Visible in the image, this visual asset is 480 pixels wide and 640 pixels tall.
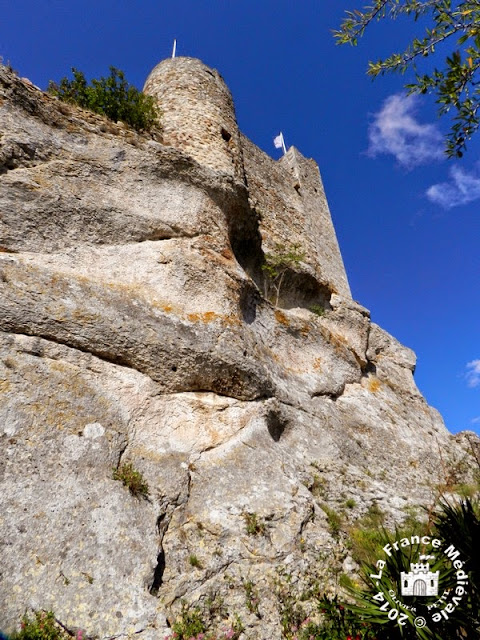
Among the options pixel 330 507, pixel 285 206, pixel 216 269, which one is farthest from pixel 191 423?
pixel 285 206

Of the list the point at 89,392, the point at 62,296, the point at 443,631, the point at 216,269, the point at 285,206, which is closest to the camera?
the point at 443,631

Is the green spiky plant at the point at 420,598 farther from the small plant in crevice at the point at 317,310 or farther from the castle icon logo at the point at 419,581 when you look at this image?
the small plant in crevice at the point at 317,310

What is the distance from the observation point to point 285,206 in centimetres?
1326

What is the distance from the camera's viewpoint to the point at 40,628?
2.59 m

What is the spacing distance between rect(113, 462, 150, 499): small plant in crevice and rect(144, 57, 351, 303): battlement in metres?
5.32

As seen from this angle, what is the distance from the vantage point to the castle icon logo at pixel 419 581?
3.16m

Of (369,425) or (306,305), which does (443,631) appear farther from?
(306,305)

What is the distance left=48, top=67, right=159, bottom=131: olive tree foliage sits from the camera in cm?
789

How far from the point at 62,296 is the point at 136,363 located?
108 centimetres

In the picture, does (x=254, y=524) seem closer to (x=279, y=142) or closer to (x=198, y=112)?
(x=198, y=112)

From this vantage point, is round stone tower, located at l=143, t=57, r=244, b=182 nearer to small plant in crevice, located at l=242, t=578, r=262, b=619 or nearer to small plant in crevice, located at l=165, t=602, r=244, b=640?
small plant in crevice, located at l=242, t=578, r=262, b=619

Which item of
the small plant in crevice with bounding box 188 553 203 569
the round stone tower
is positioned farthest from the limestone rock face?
the round stone tower

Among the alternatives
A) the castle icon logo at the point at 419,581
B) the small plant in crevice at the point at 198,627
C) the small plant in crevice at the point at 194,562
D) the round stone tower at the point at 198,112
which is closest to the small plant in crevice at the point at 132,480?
the small plant in crevice at the point at 194,562

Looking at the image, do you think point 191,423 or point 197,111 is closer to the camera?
point 191,423
